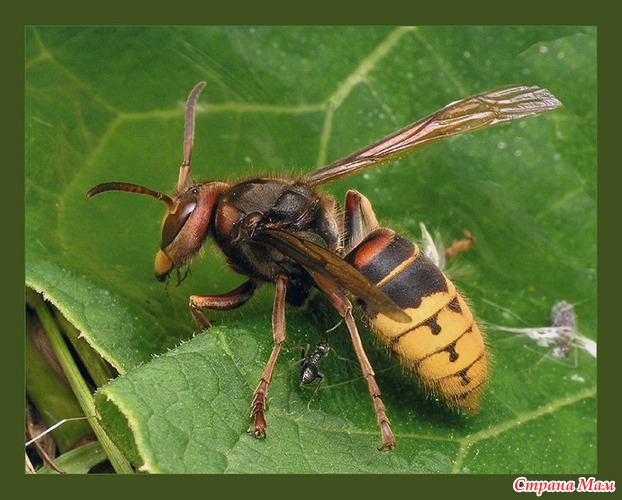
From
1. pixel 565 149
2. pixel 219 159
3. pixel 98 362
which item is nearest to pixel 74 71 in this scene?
pixel 219 159

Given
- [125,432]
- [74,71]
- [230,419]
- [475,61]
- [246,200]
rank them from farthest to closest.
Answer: [475,61] < [74,71] < [246,200] < [230,419] < [125,432]

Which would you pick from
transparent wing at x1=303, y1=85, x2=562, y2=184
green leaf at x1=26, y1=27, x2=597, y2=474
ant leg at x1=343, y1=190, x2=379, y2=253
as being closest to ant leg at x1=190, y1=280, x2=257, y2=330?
green leaf at x1=26, y1=27, x2=597, y2=474

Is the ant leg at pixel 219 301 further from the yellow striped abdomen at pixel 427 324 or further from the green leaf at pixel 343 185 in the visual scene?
the yellow striped abdomen at pixel 427 324

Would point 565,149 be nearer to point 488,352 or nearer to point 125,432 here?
point 488,352

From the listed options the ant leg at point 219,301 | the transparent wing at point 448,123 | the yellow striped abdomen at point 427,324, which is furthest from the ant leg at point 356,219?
the ant leg at point 219,301

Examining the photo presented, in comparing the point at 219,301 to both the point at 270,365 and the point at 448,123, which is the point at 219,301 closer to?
the point at 270,365

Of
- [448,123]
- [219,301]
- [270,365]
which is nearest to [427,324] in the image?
[270,365]
